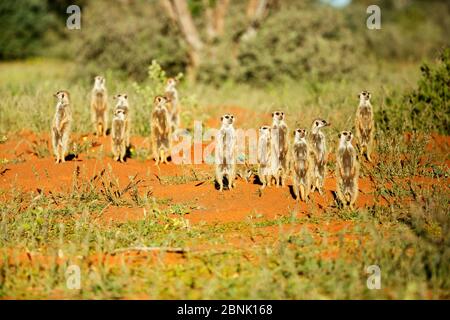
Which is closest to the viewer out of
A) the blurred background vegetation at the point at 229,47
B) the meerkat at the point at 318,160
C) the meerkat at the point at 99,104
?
the meerkat at the point at 318,160

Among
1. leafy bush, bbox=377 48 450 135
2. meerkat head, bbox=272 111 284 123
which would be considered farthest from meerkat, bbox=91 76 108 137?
leafy bush, bbox=377 48 450 135

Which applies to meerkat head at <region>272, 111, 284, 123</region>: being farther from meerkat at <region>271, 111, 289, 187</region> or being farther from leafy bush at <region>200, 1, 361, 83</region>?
leafy bush at <region>200, 1, 361, 83</region>

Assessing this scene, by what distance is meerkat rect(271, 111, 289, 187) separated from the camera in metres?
6.91

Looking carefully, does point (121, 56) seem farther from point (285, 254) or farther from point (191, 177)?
point (285, 254)

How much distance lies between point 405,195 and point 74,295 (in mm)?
3918

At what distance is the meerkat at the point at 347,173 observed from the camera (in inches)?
245

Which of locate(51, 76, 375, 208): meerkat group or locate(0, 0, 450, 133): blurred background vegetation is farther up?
locate(0, 0, 450, 133): blurred background vegetation

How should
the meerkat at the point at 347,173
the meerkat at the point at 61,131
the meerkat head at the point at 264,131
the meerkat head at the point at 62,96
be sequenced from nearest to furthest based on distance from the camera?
the meerkat at the point at 347,173 → the meerkat head at the point at 264,131 → the meerkat at the point at 61,131 → the meerkat head at the point at 62,96

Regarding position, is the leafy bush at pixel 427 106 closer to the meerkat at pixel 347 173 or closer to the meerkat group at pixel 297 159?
the meerkat group at pixel 297 159

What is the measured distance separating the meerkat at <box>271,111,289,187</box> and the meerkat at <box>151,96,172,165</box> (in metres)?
1.93

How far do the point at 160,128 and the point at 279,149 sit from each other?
214cm

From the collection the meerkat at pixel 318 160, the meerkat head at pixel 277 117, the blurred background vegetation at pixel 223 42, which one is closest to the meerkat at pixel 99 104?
the meerkat head at pixel 277 117

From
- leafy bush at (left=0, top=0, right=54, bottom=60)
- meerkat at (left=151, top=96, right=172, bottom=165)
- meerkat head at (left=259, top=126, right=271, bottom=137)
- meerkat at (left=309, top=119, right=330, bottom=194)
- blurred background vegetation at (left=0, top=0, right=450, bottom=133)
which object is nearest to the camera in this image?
meerkat at (left=309, top=119, right=330, bottom=194)
